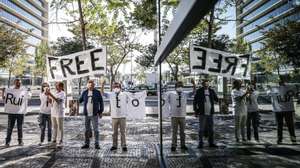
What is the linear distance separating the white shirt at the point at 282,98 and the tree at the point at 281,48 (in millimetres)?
70

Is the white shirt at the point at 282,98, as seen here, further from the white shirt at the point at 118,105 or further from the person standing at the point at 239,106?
the white shirt at the point at 118,105

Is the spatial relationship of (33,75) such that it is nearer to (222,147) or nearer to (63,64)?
(63,64)

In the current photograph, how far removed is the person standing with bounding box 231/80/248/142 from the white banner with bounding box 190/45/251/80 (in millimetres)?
55

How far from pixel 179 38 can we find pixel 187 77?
29.2 inches

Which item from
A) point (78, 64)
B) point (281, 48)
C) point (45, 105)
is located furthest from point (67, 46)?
point (281, 48)

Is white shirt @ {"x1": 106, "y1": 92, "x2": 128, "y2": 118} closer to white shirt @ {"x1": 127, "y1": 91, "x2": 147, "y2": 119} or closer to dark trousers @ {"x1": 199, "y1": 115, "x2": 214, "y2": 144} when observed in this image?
white shirt @ {"x1": 127, "y1": 91, "x2": 147, "y2": 119}

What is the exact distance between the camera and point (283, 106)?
1255mm

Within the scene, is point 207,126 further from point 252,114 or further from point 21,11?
point 21,11

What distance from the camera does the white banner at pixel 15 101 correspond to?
33.6 feet

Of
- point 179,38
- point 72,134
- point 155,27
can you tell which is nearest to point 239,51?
point 179,38

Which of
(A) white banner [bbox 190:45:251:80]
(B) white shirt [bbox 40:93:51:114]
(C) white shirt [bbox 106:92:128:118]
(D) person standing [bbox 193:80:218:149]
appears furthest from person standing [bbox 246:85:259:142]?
(B) white shirt [bbox 40:93:51:114]

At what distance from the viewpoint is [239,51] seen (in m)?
1.47

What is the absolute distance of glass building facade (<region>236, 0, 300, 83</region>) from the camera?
1000 mm

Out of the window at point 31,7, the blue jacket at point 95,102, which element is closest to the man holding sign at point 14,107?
the blue jacket at point 95,102
